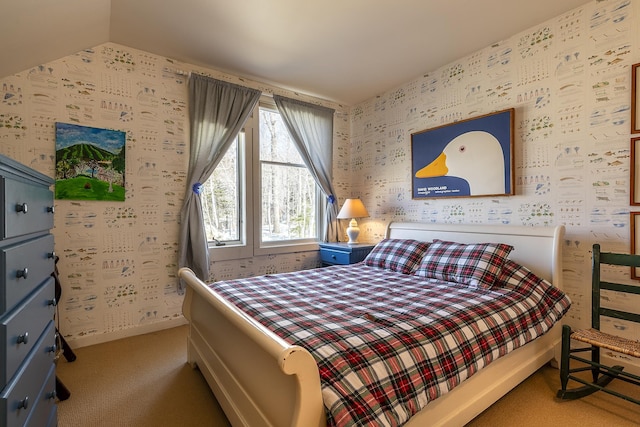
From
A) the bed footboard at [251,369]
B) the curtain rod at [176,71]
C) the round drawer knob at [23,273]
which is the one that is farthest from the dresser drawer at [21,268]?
the curtain rod at [176,71]

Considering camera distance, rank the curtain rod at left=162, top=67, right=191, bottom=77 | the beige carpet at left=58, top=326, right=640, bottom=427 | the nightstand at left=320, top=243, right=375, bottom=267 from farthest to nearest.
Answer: the nightstand at left=320, top=243, right=375, bottom=267 < the curtain rod at left=162, top=67, right=191, bottom=77 < the beige carpet at left=58, top=326, right=640, bottom=427

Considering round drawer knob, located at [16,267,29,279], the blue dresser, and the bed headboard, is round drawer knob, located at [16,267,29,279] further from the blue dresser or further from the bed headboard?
the bed headboard

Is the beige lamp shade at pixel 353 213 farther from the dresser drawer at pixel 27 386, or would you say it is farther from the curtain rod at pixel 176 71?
the dresser drawer at pixel 27 386

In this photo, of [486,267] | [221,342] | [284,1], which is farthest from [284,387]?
[284,1]

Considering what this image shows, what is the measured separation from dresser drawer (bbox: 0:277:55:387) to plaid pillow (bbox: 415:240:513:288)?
237cm

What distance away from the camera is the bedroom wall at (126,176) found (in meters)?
2.42

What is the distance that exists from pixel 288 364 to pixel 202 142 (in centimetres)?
267

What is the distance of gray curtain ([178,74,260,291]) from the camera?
2996 mm

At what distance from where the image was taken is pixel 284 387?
115 centimetres

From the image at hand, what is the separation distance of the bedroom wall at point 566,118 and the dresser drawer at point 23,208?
309 cm

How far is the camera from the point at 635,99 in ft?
6.67

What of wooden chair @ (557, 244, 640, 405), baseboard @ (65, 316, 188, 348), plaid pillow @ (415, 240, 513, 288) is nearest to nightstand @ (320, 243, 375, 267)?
plaid pillow @ (415, 240, 513, 288)

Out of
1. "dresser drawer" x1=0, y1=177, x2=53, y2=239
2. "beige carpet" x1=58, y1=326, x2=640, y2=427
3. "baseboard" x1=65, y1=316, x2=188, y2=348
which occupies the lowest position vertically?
"beige carpet" x1=58, y1=326, x2=640, y2=427

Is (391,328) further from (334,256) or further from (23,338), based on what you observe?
(334,256)
